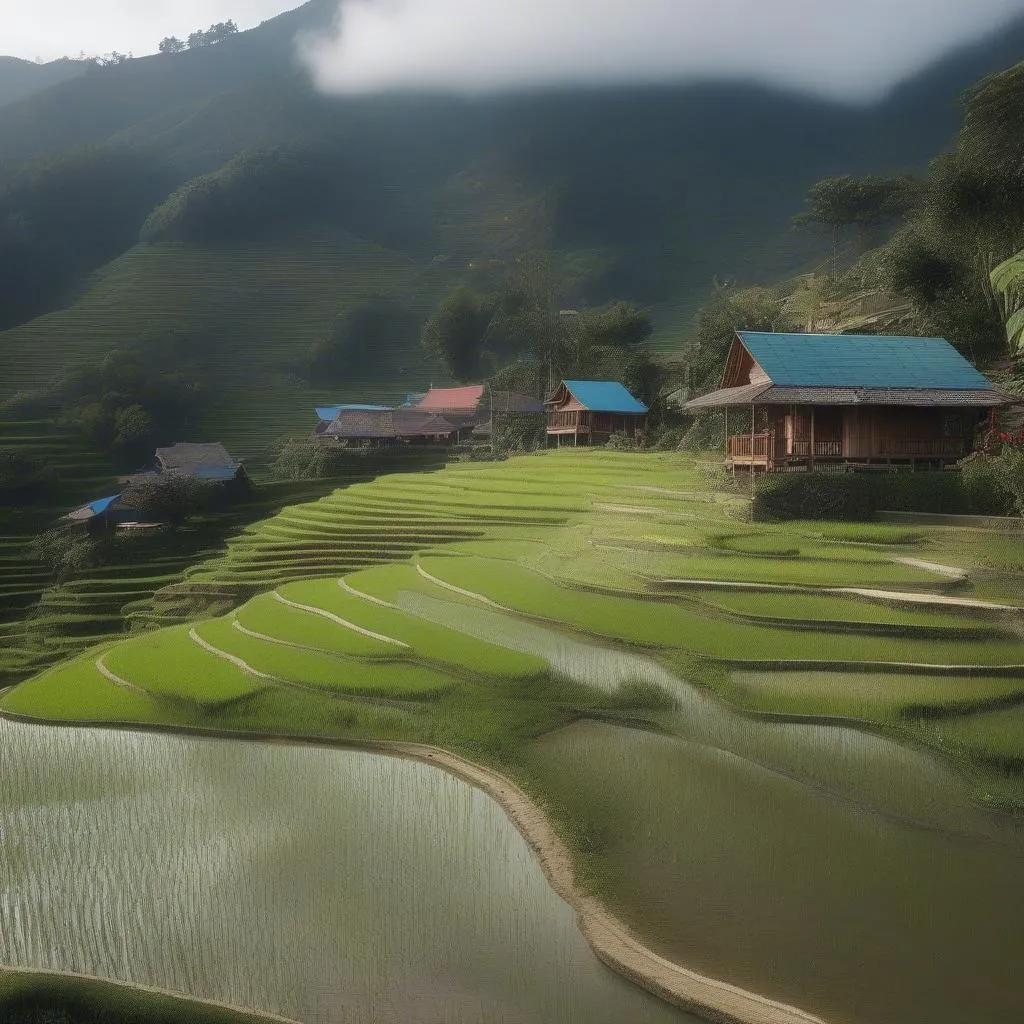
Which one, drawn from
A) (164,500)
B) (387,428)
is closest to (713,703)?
(164,500)

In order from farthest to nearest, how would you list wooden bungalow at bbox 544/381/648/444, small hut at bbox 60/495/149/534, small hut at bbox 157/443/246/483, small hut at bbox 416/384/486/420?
small hut at bbox 416/384/486/420 → small hut at bbox 157/443/246/483 → wooden bungalow at bbox 544/381/648/444 → small hut at bbox 60/495/149/534

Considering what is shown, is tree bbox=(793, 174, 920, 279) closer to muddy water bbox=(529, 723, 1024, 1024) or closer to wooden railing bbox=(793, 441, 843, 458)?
wooden railing bbox=(793, 441, 843, 458)

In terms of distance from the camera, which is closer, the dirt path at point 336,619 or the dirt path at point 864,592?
the dirt path at point 864,592

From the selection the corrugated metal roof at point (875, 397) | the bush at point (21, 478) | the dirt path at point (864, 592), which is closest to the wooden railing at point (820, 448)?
the corrugated metal roof at point (875, 397)

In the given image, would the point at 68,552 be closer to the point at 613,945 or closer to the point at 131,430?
the point at 131,430

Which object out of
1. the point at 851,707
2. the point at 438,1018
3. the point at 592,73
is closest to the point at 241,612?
the point at 851,707

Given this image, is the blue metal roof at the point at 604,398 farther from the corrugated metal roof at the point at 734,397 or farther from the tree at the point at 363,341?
the tree at the point at 363,341

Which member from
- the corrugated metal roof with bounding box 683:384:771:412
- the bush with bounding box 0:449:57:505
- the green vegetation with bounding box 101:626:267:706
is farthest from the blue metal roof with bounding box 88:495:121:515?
the corrugated metal roof with bounding box 683:384:771:412
